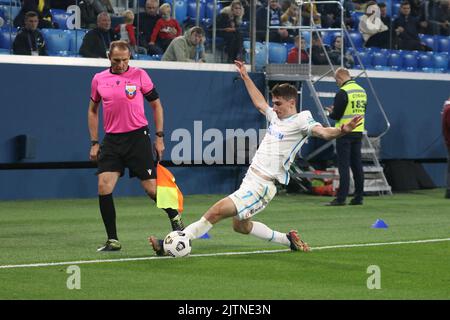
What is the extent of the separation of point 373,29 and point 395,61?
2.81ft

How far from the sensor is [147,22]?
21.0m

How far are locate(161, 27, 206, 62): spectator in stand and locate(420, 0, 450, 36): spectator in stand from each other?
6891 mm

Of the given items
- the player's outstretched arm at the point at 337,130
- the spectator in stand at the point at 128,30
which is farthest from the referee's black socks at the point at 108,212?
the spectator in stand at the point at 128,30

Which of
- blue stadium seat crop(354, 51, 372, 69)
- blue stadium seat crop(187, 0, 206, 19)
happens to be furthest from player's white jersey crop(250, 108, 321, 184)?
blue stadium seat crop(354, 51, 372, 69)

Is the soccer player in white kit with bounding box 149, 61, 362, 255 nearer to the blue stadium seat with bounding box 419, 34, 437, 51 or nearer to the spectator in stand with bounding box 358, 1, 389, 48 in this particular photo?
the spectator in stand with bounding box 358, 1, 389, 48

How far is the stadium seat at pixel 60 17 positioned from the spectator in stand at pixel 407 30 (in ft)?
29.0

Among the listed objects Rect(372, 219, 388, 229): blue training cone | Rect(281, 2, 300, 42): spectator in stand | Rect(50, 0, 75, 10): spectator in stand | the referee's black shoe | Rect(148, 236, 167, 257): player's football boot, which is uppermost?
Rect(50, 0, 75, 10): spectator in stand

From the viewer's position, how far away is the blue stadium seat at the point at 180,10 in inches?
856

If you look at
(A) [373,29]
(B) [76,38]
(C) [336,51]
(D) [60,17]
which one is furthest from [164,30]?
(A) [373,29]

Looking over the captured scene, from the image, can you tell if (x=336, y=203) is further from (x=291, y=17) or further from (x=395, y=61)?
(x=395, y=61)

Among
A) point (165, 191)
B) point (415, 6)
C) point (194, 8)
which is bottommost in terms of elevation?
point (165, 191)

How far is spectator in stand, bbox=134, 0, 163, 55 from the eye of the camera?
68.6 ft
